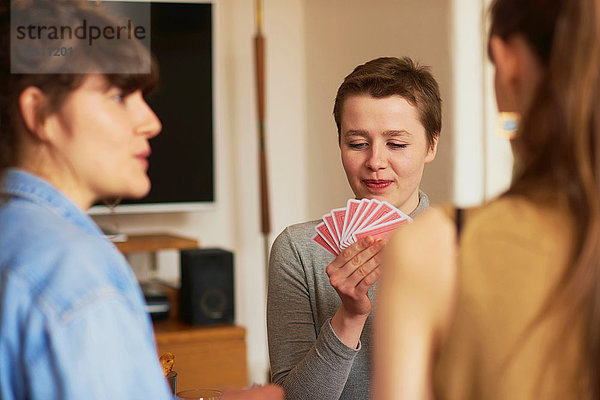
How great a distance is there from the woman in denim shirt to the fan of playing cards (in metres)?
0.77

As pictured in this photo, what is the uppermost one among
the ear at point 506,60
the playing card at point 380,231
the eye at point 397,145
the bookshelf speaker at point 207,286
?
the ear at point 506,60

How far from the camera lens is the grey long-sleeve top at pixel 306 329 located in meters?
1.64

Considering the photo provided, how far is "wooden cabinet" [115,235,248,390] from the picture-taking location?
3.84 metres

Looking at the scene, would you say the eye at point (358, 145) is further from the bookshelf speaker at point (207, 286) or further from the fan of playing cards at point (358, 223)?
the bookshelf speaker at point (207, 286)

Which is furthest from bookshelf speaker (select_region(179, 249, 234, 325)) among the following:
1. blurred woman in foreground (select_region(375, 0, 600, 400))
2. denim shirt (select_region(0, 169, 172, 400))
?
blurred woman in foreground (select_region(375, 0, 600, 400))

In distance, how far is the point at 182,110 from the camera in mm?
4301

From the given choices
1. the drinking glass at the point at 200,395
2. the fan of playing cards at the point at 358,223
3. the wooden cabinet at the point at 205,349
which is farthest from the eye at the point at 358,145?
the wooden cabinet at the point at 205,349

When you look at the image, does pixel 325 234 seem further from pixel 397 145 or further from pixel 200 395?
pixel 200 395

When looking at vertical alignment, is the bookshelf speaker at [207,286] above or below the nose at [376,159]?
below

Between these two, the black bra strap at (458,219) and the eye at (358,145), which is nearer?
the black bra strap at (458,219)

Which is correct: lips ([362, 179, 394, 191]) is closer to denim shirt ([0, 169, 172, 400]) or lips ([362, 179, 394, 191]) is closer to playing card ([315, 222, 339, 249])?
playing card ([315, 222, 339, 249])

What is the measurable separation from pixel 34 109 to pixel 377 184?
1.01 meters

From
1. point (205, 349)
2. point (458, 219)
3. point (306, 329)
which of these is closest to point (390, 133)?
point (306, 329)

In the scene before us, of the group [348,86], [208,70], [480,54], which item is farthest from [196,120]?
[348,86]
